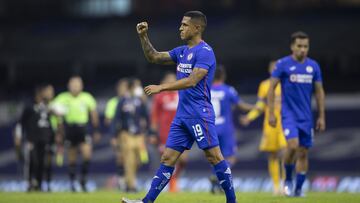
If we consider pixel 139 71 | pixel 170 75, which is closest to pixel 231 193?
pixel 170 75

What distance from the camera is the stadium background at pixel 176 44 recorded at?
87.5 feet

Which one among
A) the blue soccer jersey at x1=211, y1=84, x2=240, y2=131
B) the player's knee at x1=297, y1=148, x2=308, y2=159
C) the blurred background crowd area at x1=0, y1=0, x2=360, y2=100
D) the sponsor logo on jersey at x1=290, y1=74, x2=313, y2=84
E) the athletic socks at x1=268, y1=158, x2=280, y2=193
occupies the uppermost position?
the blurred background crowd area at x1=0, y1=0, x2=360, y2=100

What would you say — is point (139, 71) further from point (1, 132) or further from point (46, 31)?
point (1, 132)

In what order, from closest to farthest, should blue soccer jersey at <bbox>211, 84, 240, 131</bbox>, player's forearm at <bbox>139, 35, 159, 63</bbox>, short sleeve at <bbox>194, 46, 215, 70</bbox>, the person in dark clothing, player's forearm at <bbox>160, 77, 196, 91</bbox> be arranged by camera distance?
player's forearm at <bbox>160, 77, 196, 91</bbox>, short sleeve at <bbox>194, 46, 215, 70</bbox>, player's forearm at <bbox>139, 35, 159, 63</bbox>, blue soccer jersey at <bbox>211, 84, 240, 131</bbox>, the person in dark clothing

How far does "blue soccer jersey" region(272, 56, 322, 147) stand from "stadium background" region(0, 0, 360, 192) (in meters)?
9.21

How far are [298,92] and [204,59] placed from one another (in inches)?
139

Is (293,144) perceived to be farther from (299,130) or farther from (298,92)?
(298,92)

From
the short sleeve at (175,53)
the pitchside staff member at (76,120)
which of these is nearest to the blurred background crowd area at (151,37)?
the pitchside staff member at (76,120)

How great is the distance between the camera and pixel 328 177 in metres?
26.4

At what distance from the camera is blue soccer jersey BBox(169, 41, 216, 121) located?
13.7 meters

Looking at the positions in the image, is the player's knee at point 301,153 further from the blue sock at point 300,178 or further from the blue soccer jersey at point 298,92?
the blue sock at point 300,178

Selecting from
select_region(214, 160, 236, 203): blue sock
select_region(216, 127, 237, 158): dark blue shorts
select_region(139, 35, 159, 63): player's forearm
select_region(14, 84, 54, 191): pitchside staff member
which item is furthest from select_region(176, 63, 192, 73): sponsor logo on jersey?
select_region(14, 84, 54, 191): pitchside staff member

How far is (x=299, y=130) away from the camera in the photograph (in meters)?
16.7

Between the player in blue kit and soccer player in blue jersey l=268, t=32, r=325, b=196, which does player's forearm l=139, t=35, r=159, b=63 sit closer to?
soccer player in blue jersey l=268, t=32, r=325, b=196
